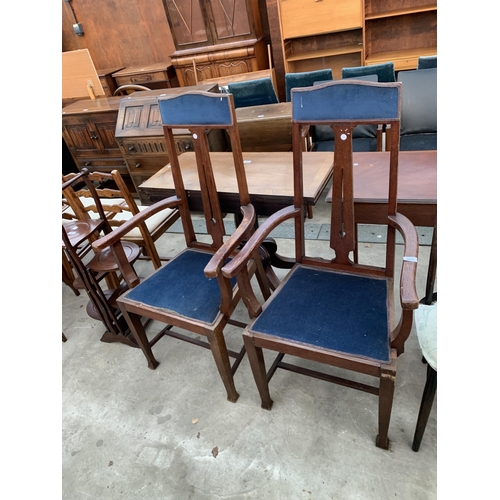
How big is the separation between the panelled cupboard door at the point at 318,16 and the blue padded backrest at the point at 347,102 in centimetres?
340

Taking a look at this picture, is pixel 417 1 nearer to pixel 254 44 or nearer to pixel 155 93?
pixel 254 44

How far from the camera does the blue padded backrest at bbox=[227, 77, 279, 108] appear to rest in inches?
121

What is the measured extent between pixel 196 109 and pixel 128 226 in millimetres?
586

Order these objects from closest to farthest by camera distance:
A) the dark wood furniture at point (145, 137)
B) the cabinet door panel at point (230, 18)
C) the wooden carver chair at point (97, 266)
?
the wooden carver chair at point (97, 266) → the dark wood furniture at point (145, 137) → the cabinet door panel at point (230, 18)

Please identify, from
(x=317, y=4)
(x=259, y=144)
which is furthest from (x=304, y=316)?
(x=317, y=4)

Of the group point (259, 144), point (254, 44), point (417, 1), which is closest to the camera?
point (259, 144)

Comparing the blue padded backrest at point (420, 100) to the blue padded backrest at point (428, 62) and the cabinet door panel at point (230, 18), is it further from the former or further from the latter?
the cabinet door panel at point (230, 18)

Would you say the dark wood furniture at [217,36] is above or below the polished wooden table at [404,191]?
above

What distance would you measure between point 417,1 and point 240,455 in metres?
4.78

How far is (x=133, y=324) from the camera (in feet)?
5.19

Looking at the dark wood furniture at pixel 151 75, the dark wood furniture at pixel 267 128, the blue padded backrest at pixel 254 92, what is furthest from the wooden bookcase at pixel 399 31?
the dark wood furniture at pixel 151 75

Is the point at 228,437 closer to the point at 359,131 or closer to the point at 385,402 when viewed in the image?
the point at 385,402

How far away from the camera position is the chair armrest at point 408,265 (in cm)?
91

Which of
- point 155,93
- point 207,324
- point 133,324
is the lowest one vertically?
point 133,324
